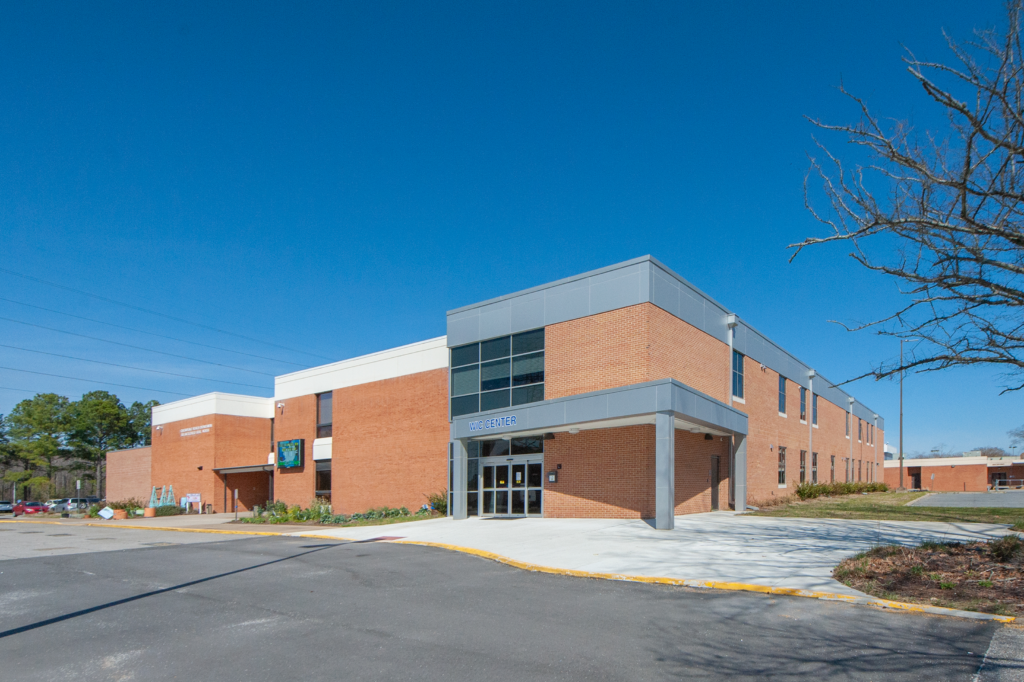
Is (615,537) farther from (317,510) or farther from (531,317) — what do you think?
(317,510)

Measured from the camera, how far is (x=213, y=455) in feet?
140

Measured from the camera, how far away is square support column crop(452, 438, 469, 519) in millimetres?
24422

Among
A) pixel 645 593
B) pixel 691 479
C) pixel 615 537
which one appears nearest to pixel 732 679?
pixel 645 593

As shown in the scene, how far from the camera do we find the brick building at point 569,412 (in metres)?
21.3

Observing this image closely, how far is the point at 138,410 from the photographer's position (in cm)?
8469

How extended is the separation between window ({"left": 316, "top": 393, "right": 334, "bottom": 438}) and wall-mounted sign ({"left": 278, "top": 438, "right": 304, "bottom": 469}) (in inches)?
53.2

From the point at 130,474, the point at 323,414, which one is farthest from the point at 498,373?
the point at 130,474

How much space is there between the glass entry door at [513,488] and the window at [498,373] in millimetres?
2183

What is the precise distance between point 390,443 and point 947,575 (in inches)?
954

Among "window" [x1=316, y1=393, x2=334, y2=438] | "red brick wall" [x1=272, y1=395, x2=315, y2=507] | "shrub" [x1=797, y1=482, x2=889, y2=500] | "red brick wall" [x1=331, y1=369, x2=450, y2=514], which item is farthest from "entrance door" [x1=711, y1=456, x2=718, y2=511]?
"window" [x1=316, y1=393, x2=334, y2=438]

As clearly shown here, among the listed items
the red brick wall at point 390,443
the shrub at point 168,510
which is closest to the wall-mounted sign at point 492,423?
the red brick wall at point 390,443

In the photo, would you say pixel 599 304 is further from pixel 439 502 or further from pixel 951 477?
pixel 951 477

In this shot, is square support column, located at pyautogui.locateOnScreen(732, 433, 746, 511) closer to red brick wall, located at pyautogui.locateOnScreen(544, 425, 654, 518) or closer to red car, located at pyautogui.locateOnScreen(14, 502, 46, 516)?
red brick wall, located at pyautogui.locateOnScreen(544, 425, 654, 518)

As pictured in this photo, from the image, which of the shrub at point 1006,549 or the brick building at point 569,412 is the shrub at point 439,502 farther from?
the shrub at point 1006,549
